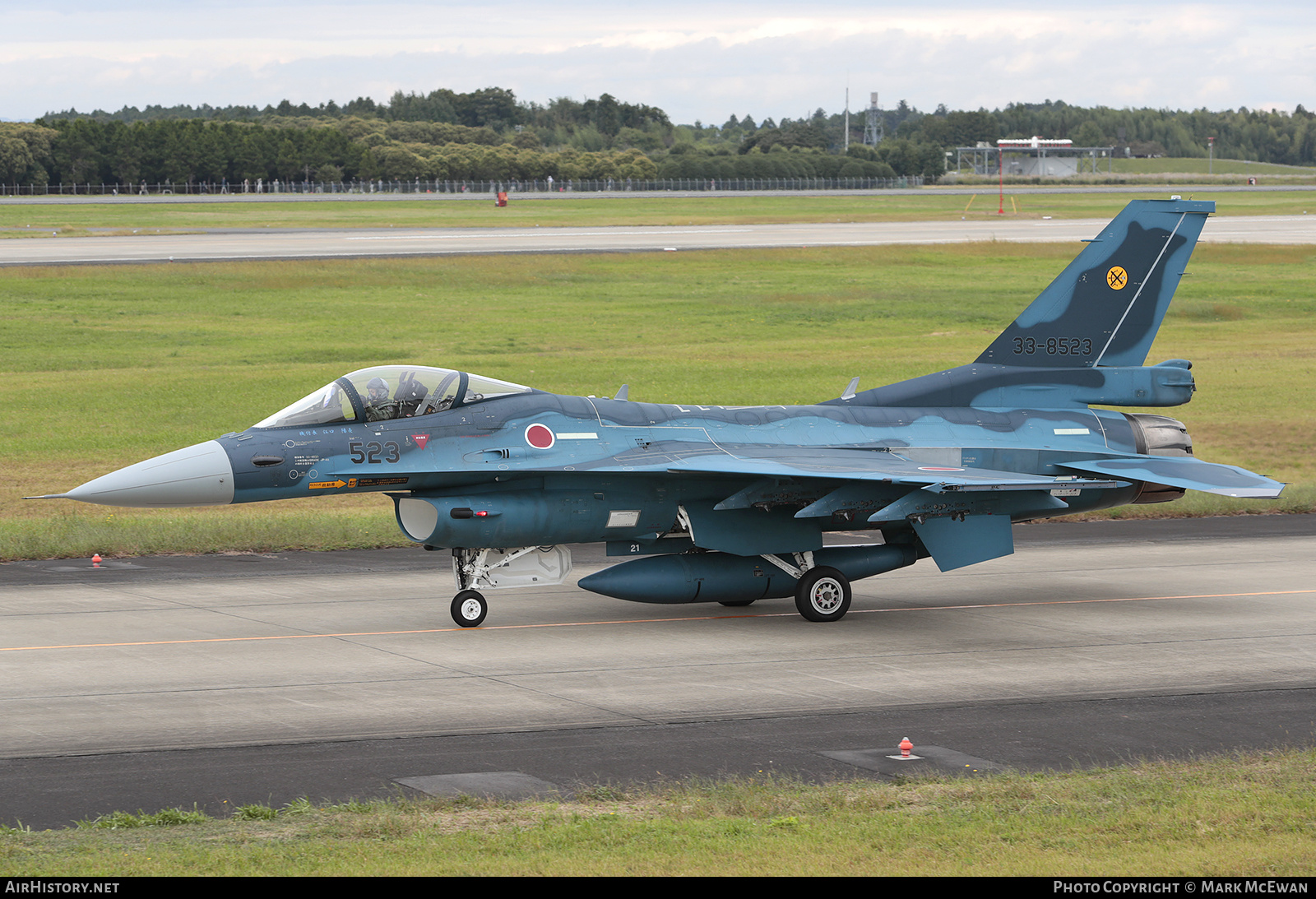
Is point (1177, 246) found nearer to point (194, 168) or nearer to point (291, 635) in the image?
point (291, 635)

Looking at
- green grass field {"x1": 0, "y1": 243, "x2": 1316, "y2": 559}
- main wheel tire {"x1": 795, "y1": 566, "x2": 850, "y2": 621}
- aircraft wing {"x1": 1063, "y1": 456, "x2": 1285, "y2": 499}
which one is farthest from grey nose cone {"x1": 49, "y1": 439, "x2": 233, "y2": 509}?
aircraft wing {"x1": 1063, "y1": 456, "x2": 1285, "y2": 499}

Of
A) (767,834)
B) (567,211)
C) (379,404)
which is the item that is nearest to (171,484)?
(379,404)

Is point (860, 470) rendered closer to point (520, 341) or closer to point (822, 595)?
point (822, 595)

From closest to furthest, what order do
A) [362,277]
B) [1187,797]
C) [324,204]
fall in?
[1187,797] → [362,277] → [324,204]

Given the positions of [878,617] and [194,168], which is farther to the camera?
[194,168]

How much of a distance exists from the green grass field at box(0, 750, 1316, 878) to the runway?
60992mm

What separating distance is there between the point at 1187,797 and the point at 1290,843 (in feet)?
3.86

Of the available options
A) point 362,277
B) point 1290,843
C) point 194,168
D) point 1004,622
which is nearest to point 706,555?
point 1004,622

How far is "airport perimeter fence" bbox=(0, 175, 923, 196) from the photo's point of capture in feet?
496

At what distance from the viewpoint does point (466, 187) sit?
167375mm

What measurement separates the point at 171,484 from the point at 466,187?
155649 mm

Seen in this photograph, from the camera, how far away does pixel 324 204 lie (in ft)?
429

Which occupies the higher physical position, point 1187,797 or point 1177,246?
point 1177,246

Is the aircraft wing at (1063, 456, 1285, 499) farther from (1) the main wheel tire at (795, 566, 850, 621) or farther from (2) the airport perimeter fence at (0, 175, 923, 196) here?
(2) the airport perimeter fence at (0, 175, 923, 196)
